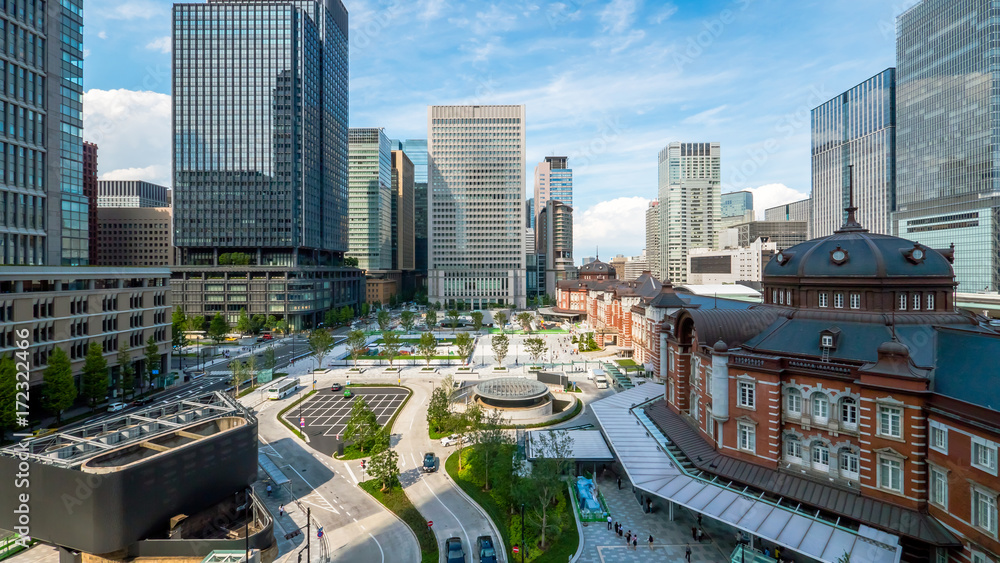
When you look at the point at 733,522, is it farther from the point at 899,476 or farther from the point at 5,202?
the point at 5,202

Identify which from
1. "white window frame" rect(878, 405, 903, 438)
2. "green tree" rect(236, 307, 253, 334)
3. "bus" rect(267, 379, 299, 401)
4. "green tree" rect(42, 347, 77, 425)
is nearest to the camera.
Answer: "white window frame" rect(878, 405, 903, 438)

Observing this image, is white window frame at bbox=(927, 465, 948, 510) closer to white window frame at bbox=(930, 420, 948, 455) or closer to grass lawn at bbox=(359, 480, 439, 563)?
white window frame at bbox=(930, 420, 948, 455)

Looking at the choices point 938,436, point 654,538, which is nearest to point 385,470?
point 654,538

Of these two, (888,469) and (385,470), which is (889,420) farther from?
(385,470)

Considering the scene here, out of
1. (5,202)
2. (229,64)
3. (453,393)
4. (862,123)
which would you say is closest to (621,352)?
(453,393)

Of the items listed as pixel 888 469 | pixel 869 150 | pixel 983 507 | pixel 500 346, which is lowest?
pixel 500 346

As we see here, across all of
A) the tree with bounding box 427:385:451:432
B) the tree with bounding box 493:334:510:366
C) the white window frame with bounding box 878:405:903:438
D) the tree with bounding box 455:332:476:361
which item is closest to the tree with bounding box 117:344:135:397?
the tree with bounding box 427:385:451:432

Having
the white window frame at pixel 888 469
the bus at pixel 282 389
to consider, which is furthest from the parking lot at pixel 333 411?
the white window frame at pixel 888 469
